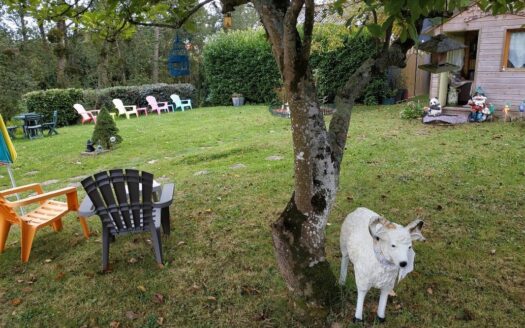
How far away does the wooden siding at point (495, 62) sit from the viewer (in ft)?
31.6

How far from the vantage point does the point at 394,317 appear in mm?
2633

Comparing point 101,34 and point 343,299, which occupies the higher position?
point 101,34

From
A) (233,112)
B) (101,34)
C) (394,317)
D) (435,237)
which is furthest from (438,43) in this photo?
(233,112)

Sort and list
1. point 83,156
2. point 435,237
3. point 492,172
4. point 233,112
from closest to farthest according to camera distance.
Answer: point 435,237 → point 492,172 → point 83,156 → point 233,112

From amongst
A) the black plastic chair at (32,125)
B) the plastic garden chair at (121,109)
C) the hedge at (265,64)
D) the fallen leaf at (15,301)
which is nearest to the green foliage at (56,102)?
the plastic garden chair at (121,109)

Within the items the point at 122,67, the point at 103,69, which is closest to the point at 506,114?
the point at 103,69

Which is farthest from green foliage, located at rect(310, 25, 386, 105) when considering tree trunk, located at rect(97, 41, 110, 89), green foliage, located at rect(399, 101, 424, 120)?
tree trunk, located at rect(97, 41, 110, 89)

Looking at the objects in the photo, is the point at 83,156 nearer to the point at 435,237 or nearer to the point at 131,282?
the point at 131,282

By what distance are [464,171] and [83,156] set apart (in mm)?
7828

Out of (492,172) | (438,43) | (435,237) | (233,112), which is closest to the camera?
(438,43)

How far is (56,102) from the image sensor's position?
14320mm

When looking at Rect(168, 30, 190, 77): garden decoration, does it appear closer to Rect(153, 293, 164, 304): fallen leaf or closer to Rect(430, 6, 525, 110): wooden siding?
Rect(430, 6, 525, 110): wooden siding

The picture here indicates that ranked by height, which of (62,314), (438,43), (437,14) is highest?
(437,14)

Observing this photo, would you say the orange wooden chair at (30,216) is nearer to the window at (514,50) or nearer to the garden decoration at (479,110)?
the garden decoration at (479,110)
